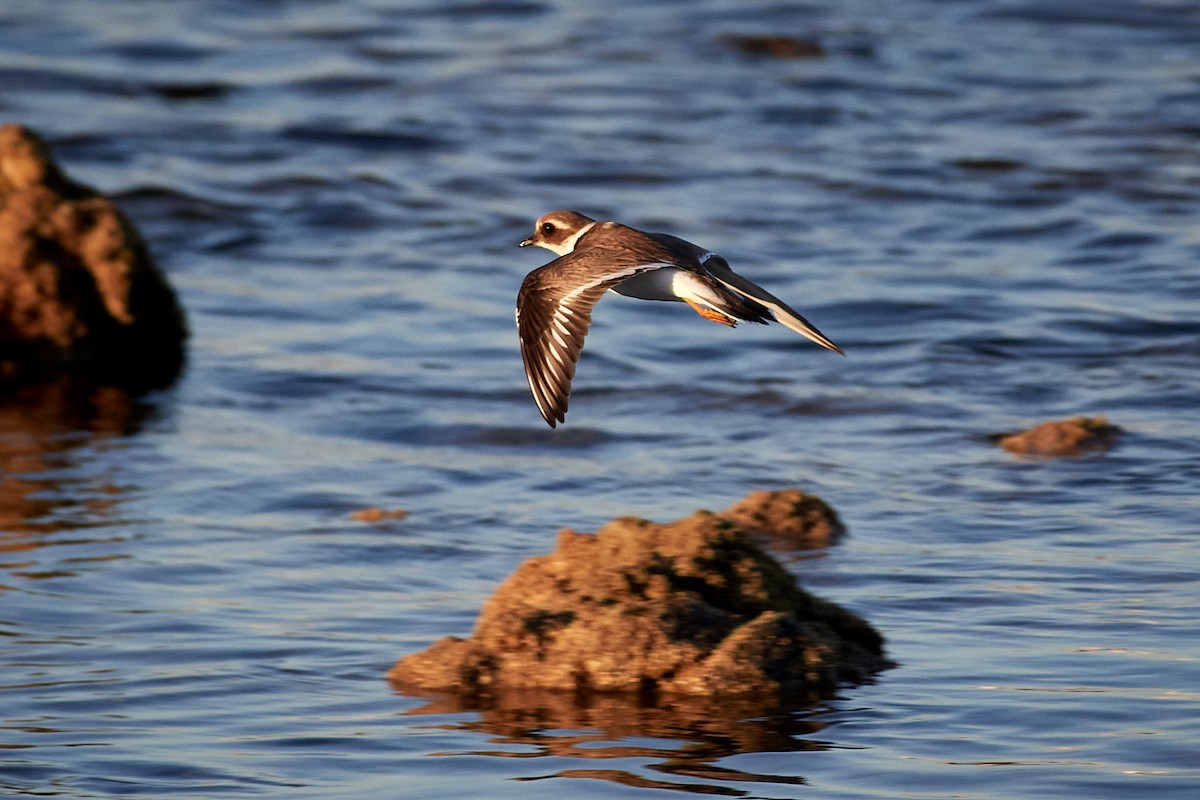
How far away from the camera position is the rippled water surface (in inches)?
223

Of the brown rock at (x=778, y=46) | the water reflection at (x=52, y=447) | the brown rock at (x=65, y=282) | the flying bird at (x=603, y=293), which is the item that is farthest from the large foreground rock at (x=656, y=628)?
the brown rock at (x=778, y=46)

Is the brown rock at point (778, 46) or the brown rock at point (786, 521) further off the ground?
the brown rock at point (778, 46)

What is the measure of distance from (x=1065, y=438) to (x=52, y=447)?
532cm

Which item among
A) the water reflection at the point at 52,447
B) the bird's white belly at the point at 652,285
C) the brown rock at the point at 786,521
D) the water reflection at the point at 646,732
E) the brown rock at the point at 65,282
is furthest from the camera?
the brown rock at the point at 65,282

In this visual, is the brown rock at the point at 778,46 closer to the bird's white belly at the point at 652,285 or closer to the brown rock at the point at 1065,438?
the brown rock at the point at 1065,438

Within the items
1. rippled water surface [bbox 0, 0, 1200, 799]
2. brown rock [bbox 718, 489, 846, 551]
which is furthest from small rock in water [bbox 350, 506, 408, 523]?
brown rock [bbox 718, 489, 846, 551]

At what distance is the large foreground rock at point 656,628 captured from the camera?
5773 millimetres

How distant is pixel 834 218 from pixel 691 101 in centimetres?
446

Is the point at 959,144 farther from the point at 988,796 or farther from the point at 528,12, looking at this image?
the point at 988,796

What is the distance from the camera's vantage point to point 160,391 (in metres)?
10.7

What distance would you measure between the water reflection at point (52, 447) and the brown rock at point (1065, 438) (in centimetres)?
456

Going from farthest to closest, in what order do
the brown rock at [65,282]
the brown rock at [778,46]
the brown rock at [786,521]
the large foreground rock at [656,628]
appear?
1. the brown rock at [778,46]
2. the brown rock at [65,282]
3. the brown rock at [786,521]
4. the large foreground rock at [656,628]

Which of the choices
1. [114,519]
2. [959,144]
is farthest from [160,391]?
[959,144]

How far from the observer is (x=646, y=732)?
554 centimetres
